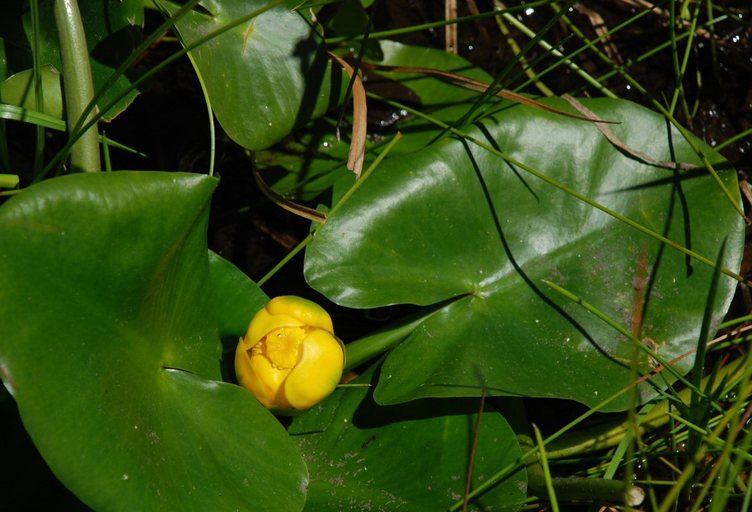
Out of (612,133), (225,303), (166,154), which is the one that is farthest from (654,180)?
(166,154)

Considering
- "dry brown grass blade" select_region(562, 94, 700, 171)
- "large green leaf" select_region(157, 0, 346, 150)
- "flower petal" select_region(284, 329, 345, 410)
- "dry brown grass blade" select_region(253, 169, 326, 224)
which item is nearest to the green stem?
"large green leaf" select_region(157, 0, 346, 150)

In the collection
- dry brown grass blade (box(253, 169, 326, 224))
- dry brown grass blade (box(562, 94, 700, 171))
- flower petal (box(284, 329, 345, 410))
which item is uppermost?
dry brown grass blade (box(562, 94, 700, 171))

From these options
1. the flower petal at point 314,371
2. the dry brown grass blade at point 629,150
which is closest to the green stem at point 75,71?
the flower petal at point 314,371

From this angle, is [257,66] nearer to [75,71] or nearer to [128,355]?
[75,71]

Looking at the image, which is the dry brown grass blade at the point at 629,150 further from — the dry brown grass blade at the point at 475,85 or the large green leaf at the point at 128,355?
the large green leaf at the point at 128,355

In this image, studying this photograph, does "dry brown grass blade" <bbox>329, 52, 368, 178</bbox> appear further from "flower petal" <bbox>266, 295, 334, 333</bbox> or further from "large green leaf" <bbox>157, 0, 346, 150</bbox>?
"flower petal" <bbox>266, 295, 334, 333</bbox>
